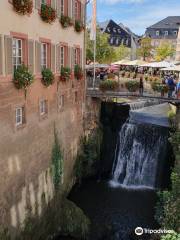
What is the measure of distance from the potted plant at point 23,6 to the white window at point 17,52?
3.74 ft

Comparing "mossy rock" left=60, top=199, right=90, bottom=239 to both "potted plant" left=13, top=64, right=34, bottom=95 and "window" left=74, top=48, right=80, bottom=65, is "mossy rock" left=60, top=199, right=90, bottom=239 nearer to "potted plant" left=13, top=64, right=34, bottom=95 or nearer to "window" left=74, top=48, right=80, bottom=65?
"potted plant" left=13, top=64, right=34, bottom=95

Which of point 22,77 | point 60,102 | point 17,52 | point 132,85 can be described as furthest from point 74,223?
point 132,85

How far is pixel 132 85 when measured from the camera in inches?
923

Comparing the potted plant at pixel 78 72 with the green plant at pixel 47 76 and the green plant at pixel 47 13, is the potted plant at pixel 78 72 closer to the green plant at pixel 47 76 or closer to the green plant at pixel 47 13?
the green plant at pixel 47 76

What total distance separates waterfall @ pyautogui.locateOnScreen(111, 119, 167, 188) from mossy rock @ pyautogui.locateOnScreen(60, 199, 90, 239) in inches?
248

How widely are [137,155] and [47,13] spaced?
12841 mm

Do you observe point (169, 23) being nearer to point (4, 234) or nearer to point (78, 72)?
point (78, 72)

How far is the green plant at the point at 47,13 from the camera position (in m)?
16.0

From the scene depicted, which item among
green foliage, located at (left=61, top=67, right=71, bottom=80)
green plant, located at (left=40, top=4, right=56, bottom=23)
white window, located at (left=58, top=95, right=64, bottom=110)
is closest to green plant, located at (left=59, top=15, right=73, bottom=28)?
green plant, located at (left=40, top=4, right=56, bottom=23)

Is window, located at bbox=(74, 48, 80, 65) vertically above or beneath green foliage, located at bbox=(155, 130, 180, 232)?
above

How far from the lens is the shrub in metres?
23.4

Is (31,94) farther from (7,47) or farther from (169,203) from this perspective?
(169,203)

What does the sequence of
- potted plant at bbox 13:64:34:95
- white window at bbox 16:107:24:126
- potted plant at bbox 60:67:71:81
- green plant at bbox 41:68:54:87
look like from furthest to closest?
1. potted plant at bbox 60:67:71:81
2. green plant at bbox 41:68:54:87
3. white window at bbox 16:107:24:126
4. potted plant at bbox 13:64:34:95

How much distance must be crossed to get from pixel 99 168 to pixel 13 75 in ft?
43.5
